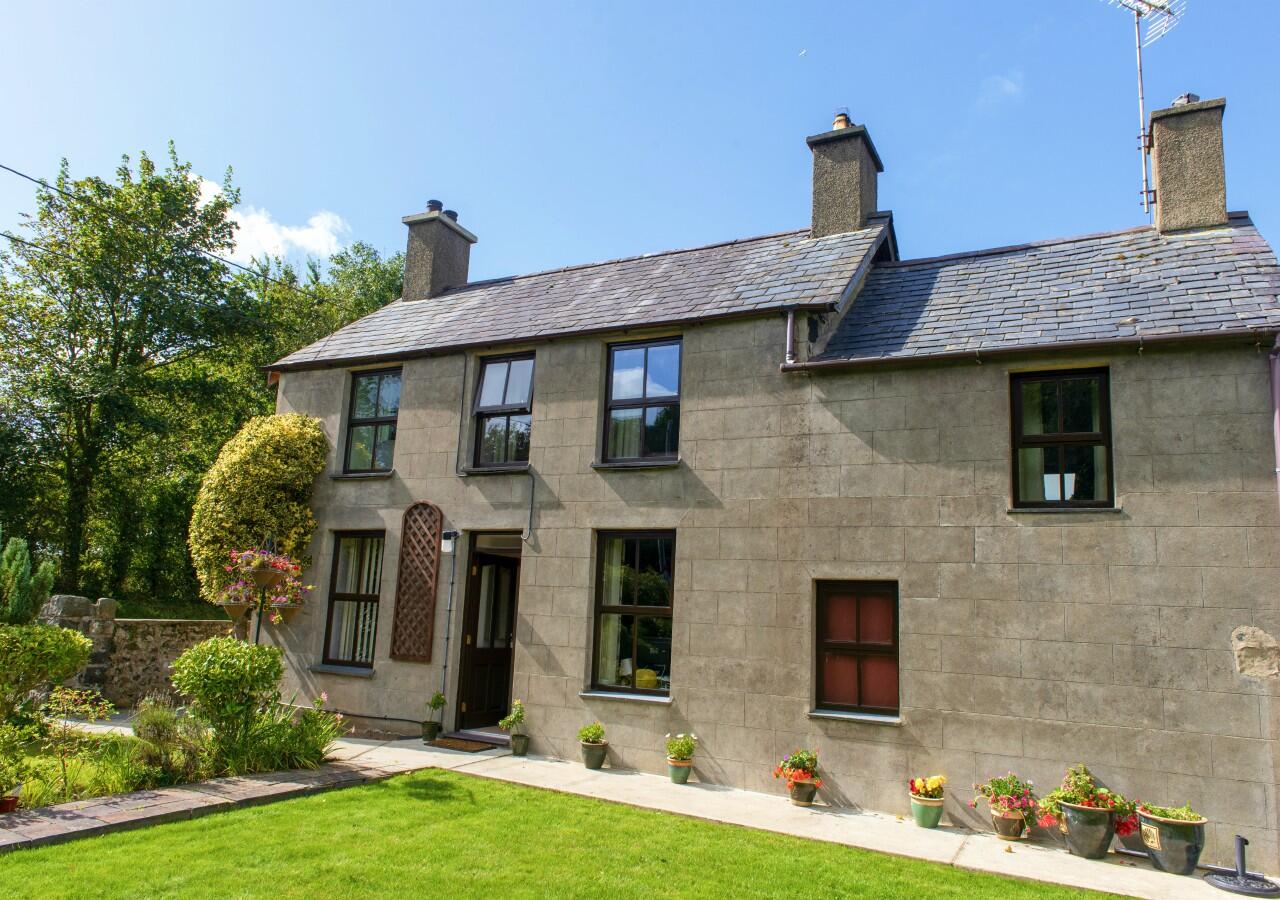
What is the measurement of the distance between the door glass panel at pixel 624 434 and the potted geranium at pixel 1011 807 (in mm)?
5439

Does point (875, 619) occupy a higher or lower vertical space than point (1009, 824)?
higher

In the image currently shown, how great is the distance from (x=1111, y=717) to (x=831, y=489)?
3362 millimetres

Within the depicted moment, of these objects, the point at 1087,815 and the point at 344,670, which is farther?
the point at 344,670

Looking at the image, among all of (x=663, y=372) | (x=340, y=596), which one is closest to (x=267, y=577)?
(x=340, y=596)

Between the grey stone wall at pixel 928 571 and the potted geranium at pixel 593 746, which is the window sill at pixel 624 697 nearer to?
the grey stone wall at pixel 928 571

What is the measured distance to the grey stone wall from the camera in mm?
7270

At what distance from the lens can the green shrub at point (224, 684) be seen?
8.24 metres

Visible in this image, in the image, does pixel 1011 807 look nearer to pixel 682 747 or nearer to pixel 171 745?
pixel 682 747

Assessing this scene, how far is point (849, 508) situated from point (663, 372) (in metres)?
3.08

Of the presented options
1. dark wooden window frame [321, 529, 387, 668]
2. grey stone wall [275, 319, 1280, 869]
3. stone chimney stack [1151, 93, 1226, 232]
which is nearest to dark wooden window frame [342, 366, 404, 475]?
dark wooden window frame [321, 529, 387, 668]

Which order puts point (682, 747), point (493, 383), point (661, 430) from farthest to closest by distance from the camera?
1. point (493, 383)
2. point (661, 430)
3. point (682, 747)

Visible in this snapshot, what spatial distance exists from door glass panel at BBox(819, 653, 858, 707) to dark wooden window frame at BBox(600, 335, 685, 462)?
3.02m

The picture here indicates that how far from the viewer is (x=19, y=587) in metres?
11.1

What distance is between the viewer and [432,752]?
1014 centimetres
